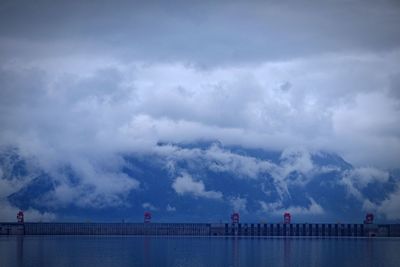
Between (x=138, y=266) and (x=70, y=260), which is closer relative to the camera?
(x=138, y=266)

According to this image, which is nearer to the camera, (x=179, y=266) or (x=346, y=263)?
(x=179, y=266)

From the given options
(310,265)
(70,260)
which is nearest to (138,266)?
(70,260)

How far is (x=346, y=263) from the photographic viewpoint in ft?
415

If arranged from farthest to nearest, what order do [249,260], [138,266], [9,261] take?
[249,260] < [9,261] < [138,266]

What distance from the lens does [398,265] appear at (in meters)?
122

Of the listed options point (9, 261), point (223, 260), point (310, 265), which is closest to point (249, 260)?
point (223, 260)

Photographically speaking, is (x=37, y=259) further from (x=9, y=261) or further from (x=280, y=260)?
(x=280, y=260)

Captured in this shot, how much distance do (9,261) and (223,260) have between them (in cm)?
3930

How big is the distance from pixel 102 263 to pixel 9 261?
17368mm

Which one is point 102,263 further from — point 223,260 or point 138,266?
point 223,260

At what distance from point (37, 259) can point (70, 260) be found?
280 inches

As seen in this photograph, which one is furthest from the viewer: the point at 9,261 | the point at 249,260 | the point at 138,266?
the point at 249,260

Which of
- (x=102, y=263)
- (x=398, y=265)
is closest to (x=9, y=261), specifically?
(x=102, y=263)

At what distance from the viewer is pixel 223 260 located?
131 metres
